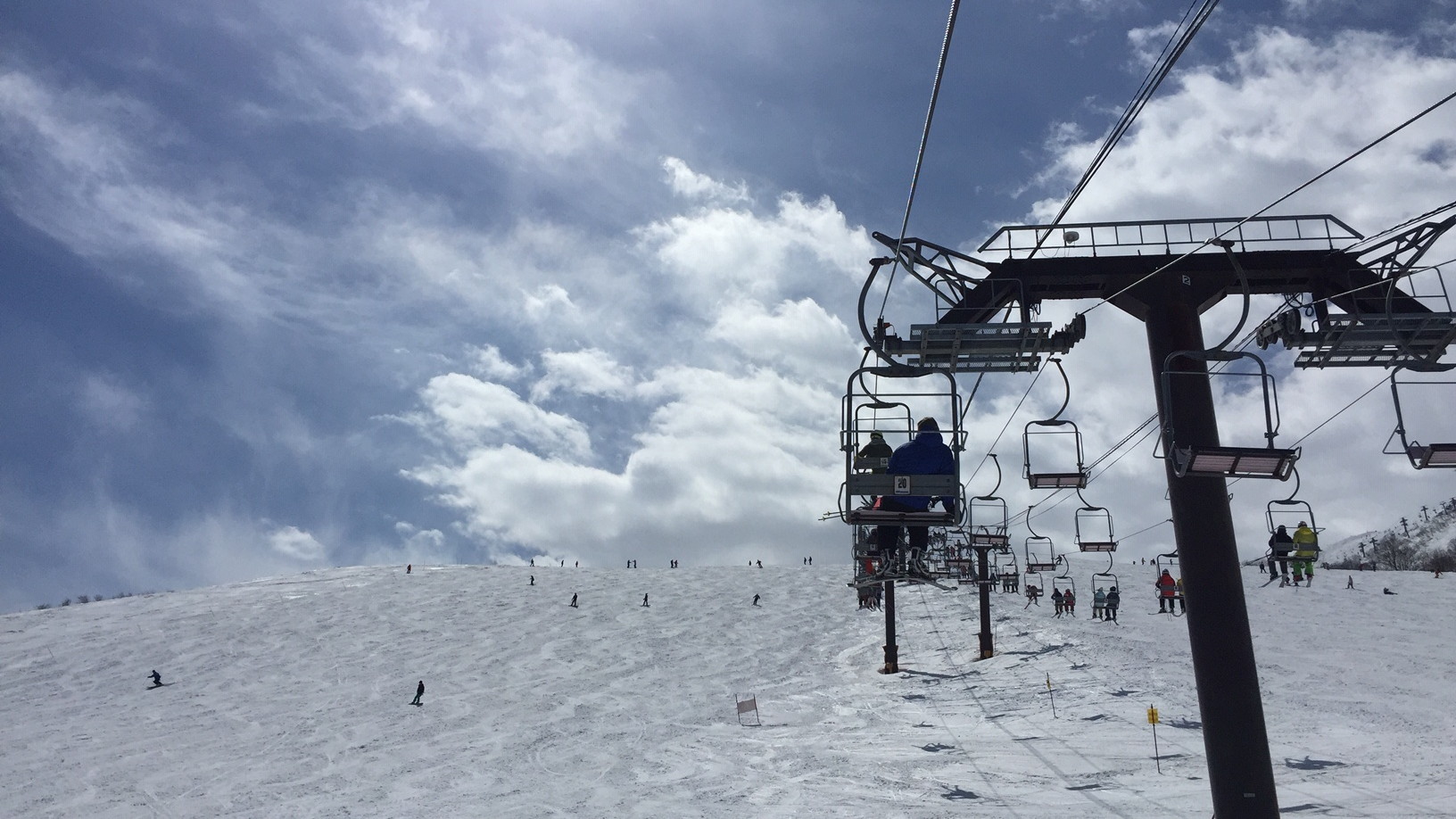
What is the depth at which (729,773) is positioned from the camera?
18.8m

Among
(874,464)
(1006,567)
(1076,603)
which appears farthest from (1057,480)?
(1076,603)

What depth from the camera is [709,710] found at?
26.3 m

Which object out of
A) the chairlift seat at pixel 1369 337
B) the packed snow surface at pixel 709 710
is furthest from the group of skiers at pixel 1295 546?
the chairlift seat at pixel 1369 337

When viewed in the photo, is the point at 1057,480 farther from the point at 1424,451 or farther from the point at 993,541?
the point at 993,541

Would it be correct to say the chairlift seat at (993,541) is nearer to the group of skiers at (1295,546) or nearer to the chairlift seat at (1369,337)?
the group of skiers at (1295,546)

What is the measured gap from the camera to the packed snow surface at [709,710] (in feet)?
54.1

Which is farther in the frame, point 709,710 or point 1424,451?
point 709,710

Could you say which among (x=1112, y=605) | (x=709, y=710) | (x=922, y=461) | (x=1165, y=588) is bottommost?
(x=709, y=710)

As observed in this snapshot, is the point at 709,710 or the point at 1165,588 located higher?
the point at 1165,588

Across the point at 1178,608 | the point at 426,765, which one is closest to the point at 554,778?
the point at 426,765

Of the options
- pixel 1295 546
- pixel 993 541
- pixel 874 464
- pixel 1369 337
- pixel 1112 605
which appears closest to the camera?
pixel 1369 337

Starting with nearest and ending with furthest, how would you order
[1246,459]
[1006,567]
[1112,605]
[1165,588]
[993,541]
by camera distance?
[1246,459] < [993,541] < [1006,567] < [1112,605] < [1165,588]

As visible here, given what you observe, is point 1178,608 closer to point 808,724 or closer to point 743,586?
point 808,724

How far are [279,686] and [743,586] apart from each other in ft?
88.0
